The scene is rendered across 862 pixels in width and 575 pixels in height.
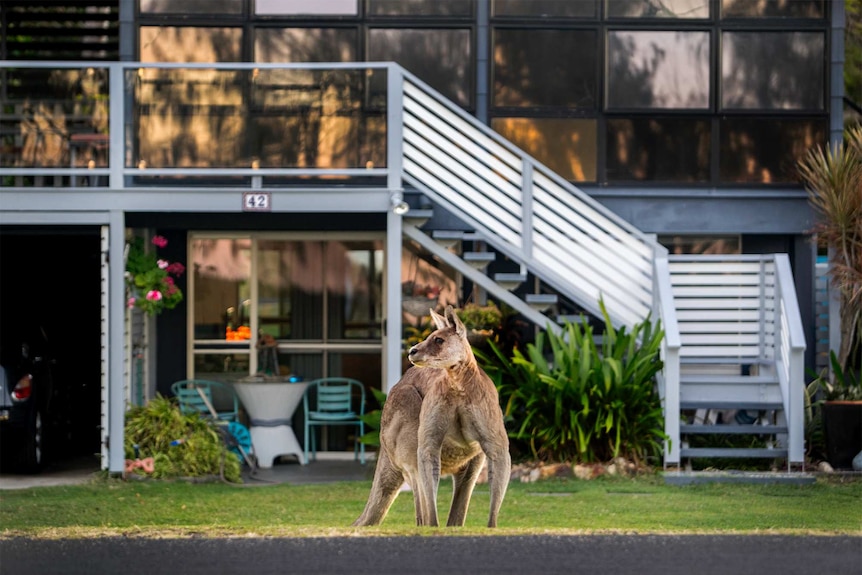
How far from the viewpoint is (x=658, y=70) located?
14.8 meters

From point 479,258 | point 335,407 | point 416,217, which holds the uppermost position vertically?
point 416,217

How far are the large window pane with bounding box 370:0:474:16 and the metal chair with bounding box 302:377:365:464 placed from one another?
13.5 ft

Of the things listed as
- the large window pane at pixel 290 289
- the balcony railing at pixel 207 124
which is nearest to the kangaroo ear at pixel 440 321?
the balcony railing at pixel 207 124

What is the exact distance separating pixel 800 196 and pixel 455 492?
8341mm

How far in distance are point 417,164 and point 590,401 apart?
9.65 ft

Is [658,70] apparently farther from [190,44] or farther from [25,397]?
[25,397]

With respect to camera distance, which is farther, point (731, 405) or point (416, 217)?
point (416, 217)

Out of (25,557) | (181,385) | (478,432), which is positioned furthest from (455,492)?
(181,385)

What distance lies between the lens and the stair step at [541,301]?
12.8 m

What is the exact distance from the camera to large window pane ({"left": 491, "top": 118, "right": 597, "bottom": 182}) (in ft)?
47.8

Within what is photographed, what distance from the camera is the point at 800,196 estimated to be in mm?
14531

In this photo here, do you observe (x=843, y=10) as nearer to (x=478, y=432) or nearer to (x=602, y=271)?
(x=602, y=271)

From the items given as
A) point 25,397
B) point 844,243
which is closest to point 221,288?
point 25,397

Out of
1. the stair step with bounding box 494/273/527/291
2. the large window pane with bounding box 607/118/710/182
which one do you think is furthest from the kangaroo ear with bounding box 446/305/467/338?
the large window pane with bounding box 607/118/710/182
